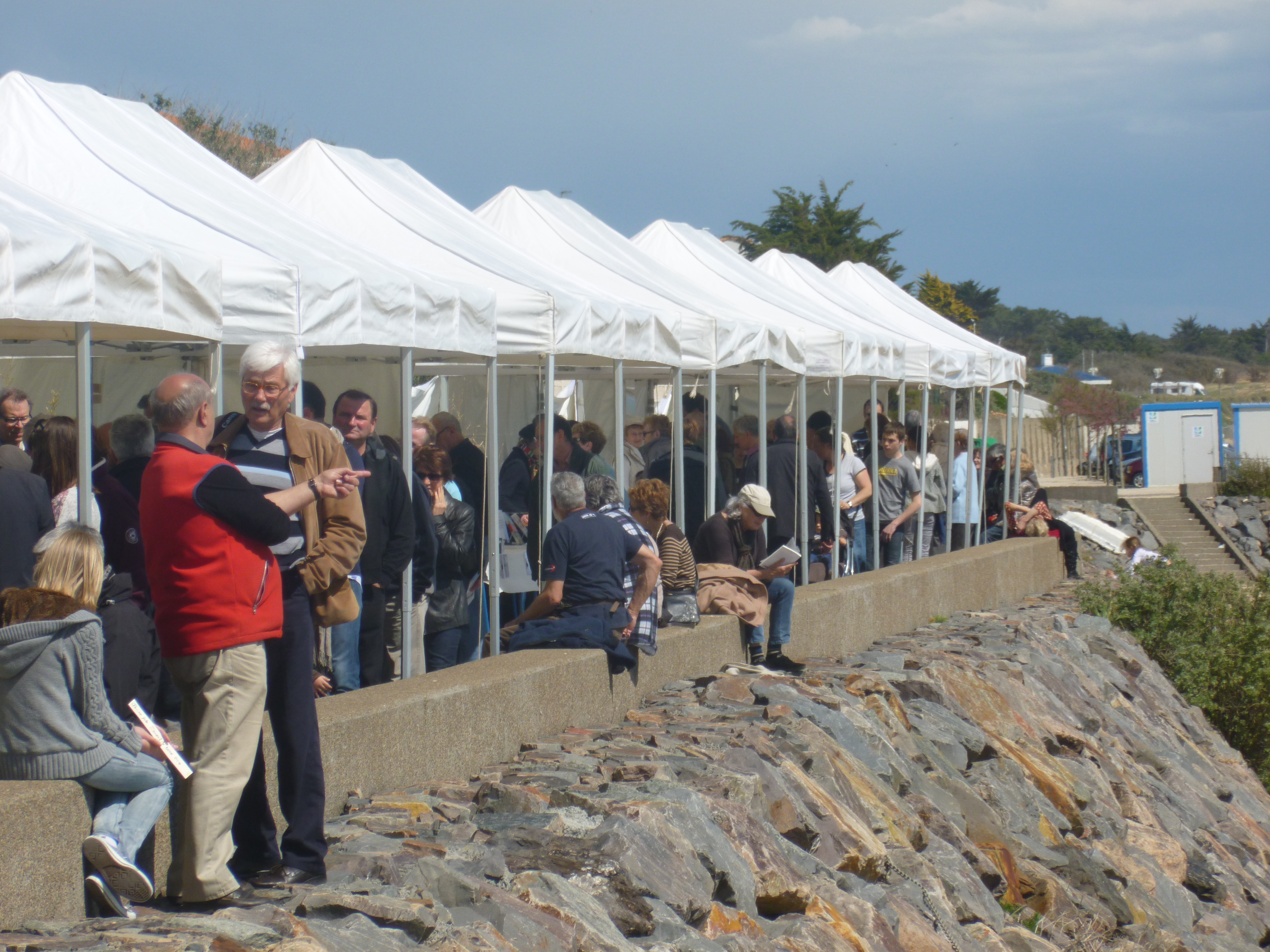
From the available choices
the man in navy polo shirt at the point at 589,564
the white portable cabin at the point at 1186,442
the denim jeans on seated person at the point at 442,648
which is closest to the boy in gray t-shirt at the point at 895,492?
the man in navy polo shirt at the point at 589,564

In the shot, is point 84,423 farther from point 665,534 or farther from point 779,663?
point 779,663

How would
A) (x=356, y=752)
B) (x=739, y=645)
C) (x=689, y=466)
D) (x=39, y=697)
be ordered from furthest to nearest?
(x=689, y=466) → (x=739, y=645) → (x=356, y=752) → (x=39, y=697)

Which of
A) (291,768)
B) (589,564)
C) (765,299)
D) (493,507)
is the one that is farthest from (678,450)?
(291,768)

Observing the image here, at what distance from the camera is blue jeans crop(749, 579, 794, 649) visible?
8.81m

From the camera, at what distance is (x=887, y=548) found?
13.7m

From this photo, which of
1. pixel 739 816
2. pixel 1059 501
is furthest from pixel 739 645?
pixel 1059 501

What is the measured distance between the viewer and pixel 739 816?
5.98m

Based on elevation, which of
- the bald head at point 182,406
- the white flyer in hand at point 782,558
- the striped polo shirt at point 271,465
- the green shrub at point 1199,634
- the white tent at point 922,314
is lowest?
the green shrub at point 1199,634

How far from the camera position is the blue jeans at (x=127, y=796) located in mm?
3854

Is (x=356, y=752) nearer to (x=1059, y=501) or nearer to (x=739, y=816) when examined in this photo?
(x=739, y=816)

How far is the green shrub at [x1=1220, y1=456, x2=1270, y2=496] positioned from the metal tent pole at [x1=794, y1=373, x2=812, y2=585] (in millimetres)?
24496

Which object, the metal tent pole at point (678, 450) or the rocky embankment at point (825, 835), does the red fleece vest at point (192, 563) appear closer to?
the rocky embankment at point (825, 835)

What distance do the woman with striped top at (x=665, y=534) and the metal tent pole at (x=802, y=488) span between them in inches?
109

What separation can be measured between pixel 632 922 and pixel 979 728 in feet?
17.7
